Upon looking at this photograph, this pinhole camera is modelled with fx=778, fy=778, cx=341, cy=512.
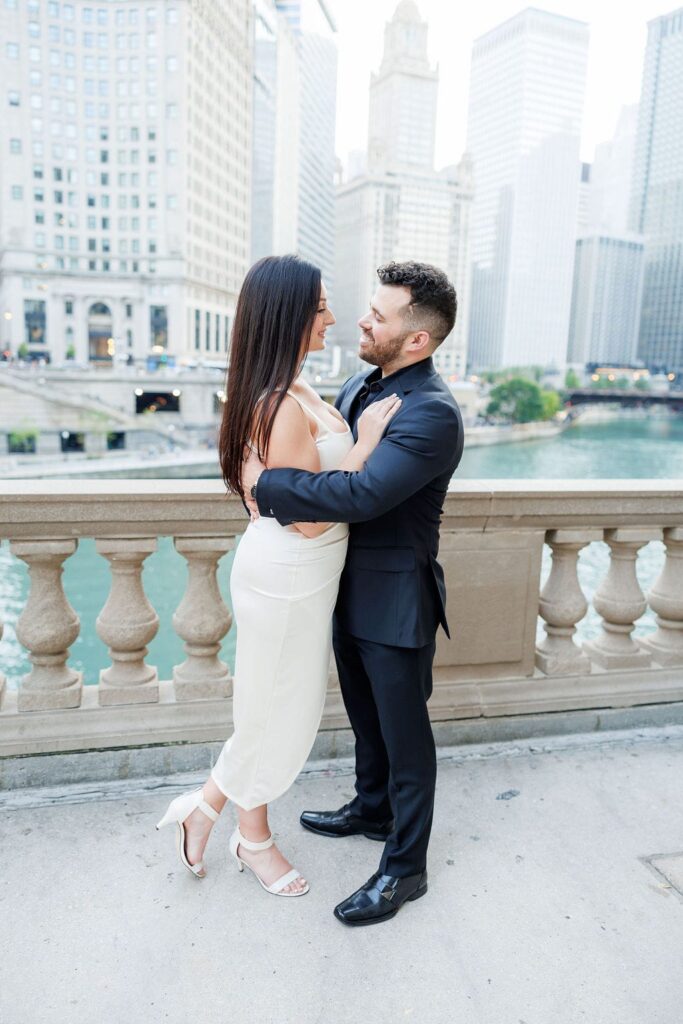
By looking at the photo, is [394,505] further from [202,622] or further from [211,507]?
[202,622]

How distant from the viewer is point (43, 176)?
77188 millimetres

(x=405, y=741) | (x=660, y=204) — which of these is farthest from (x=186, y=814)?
(x=660, y=204)

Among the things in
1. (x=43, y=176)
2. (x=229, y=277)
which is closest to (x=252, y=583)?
(x=43, y=176)

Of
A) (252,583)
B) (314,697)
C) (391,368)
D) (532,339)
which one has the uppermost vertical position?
(532,339)

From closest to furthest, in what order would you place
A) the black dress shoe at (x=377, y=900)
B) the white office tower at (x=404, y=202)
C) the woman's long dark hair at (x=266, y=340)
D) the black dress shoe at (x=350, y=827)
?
the woman's long dark hair at (x=266, y=340) → the black dress shoe at (x=377, y=900) → the black dress shoe at (x=350, y=827) → the white office tower at (x=404, y=202)

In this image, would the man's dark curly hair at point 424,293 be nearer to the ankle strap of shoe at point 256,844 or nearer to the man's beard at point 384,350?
the man's beard at point 384,350

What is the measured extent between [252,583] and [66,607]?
956 mm

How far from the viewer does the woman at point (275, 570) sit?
1.94m

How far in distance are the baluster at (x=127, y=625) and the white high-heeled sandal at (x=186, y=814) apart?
562 mm

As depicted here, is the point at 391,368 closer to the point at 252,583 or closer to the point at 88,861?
the point at 252,583

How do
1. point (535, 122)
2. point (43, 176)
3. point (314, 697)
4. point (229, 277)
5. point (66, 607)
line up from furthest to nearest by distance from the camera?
point (535, 122), point (229, 277), point (43, 176), point (66, 607), point (314, 697)

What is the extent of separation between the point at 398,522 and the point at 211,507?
32.4 inches

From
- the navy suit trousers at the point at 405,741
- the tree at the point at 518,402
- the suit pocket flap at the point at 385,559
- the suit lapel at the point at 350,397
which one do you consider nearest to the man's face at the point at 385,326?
the suit lapel at the point at 350,397

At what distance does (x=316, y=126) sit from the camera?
132m
